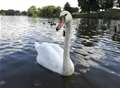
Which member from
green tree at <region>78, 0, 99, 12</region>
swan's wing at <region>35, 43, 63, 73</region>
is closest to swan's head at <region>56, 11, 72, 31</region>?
swan's wing at <region>35, 43, 63, 73</region>

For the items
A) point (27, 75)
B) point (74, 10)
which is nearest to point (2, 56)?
point (27, 75)

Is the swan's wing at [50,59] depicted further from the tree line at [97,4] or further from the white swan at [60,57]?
the tree line at [97,4]

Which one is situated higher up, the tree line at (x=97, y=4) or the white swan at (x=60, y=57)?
the tree line at (x=97, y=4)

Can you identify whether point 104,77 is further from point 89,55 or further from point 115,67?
point 89,55

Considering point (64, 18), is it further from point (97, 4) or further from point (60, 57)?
point (97, 4)

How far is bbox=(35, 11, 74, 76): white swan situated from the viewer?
7.63 m

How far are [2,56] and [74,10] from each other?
123 meters

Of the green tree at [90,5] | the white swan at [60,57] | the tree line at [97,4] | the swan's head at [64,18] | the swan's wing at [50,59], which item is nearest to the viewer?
the swan's head at [64,18]

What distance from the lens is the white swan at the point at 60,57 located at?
763cm

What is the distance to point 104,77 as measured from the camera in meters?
8.53

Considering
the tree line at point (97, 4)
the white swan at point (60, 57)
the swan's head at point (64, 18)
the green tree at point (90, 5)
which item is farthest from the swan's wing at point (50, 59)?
the green tree at point (90, 5)

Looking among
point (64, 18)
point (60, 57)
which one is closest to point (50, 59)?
point (60, 57)

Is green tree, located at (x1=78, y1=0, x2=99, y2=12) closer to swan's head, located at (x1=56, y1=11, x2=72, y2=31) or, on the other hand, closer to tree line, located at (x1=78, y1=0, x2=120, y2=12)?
tree line, located at (x1=78, y1=0, x2=120, y2=12)

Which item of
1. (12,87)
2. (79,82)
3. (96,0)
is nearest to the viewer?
(12,87)
